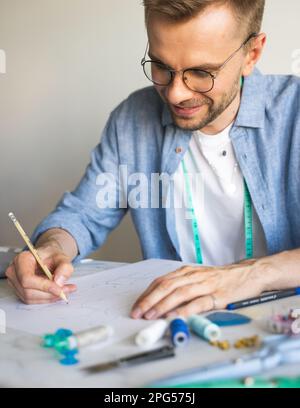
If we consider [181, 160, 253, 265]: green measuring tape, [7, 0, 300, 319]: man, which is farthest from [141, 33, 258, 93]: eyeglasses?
[181, 160, 253, 265]: green measuring tape

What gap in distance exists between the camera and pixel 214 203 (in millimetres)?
1463

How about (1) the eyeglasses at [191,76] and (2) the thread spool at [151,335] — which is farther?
(1) the eyeglasses at [191,76]

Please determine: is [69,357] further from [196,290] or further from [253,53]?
[253,53]

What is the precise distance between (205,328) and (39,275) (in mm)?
424

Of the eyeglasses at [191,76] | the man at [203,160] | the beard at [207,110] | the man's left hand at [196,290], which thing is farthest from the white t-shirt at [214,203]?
the man's left hand at [196,290]

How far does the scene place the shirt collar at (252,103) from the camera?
1.40 m

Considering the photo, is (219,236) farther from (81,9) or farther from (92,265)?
(81,9)

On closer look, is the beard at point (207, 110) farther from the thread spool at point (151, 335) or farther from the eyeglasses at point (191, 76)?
the thread spool at point (151, 335)

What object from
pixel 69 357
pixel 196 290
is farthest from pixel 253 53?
pixel 69 357

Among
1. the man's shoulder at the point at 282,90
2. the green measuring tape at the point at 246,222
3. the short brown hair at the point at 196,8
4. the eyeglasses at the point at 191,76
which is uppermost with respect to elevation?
the short brown hair at the point at 196,8

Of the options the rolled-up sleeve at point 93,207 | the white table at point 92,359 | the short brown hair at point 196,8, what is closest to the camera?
the white table at point 92,359

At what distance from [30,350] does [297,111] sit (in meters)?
0.96

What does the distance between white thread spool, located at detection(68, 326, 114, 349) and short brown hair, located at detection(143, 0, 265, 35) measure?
2.26 ft

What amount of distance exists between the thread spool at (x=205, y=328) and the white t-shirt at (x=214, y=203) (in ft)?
2.25
